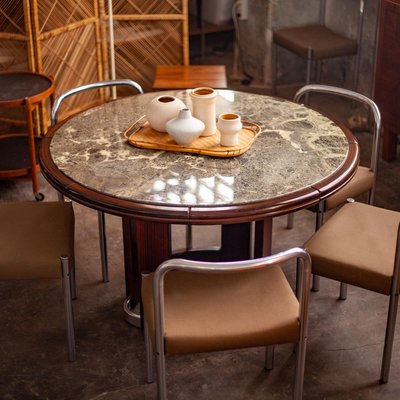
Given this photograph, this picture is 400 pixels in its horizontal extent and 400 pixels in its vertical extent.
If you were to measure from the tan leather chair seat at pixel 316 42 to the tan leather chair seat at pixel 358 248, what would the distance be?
205 centimetres

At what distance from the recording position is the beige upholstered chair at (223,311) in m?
2.22

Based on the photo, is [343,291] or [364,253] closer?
[364,253]

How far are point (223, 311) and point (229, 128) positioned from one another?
69 centimetres

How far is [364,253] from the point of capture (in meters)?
2.64

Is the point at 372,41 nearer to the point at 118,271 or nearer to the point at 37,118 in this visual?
the point at 37,118

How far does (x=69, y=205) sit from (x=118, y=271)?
0.53 meters

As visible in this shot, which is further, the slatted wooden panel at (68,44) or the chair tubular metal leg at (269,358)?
the slatted wooden panel at (68,44)

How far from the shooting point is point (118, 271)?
339 centimetres

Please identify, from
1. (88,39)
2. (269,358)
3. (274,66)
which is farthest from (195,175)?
(274,66)

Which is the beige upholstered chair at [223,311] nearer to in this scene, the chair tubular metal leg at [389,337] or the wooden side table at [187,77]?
the chair tubular metal leg at [389,337]

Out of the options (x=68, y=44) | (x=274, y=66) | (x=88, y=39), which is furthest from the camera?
(x=274, y=66)

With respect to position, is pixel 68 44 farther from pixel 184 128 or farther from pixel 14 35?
pixel 184 128

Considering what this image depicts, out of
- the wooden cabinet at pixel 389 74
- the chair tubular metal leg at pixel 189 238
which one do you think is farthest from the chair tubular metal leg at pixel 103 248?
the wooden cabinet at pixel 389 74

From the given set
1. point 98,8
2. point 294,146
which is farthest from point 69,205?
point 98,8
